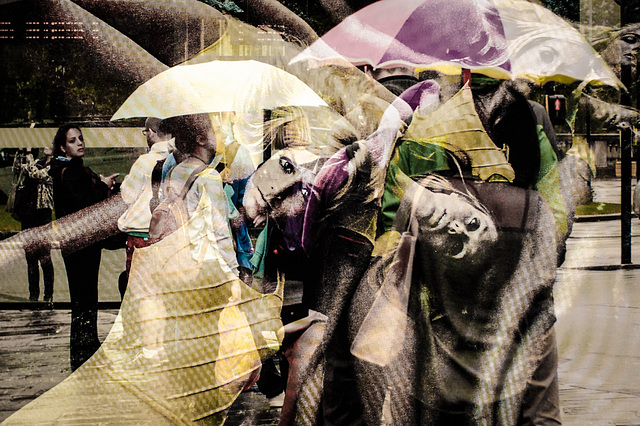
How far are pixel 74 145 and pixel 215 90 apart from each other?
73cm

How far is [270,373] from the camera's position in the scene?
10.6 ft

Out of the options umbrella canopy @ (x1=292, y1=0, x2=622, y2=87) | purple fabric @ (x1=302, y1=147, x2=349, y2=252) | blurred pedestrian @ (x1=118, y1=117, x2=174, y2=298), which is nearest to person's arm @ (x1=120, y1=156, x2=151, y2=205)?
blurred pedestrian @ (x1=118, y1=117, x2=174, y2=298)

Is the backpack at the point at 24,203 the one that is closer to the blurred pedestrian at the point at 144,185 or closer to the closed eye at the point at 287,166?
the blurred pedestrian at the point at 144,185

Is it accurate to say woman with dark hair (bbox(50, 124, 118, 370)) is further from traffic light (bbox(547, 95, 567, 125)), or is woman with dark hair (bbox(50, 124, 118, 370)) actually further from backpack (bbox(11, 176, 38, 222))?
traffic light (bbox(547, 95, 567, 125))

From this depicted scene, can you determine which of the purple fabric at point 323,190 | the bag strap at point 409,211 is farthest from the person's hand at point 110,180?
the bag strap at point 409,211

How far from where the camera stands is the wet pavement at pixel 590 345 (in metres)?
3.18

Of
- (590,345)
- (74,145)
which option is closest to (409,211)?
(590,345)

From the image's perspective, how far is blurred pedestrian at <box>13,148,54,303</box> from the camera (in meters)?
3.26

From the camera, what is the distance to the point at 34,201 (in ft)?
11.1

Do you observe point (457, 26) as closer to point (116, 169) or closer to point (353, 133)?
point (353, 133)

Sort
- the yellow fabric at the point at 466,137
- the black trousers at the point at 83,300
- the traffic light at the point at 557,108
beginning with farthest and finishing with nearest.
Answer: the black trousers at the point at 83,300 → the traffic light at the point at 557,108 → the yellow fabric at the point at 466,137

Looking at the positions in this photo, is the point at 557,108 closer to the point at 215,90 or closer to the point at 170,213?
the point at 215,90

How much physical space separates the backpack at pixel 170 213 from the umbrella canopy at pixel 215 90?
293 millimetres

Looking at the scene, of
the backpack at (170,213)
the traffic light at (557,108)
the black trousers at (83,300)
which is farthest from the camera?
the black trousers at (83,300)
